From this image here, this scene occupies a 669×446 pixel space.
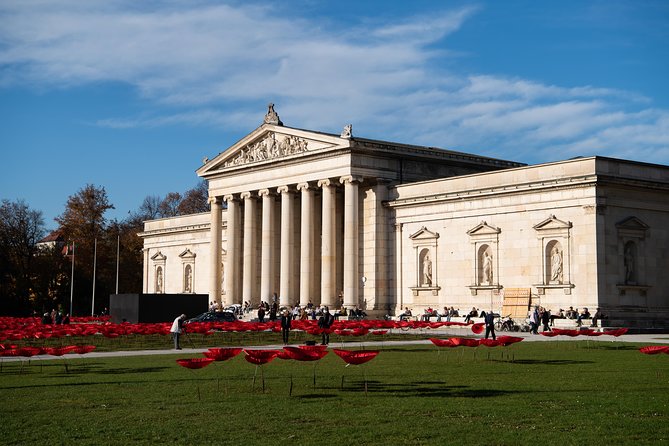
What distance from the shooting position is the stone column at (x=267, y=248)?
300 feet

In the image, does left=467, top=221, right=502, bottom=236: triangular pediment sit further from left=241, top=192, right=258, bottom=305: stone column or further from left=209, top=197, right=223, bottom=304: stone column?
left=209, top=197, right=223, bottom=304: stone column

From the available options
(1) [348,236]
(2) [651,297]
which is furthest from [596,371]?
(1) [348,236]

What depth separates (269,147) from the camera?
92.5m

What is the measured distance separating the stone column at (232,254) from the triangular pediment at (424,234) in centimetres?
2292

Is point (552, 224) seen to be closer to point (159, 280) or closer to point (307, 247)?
point (307, 247)

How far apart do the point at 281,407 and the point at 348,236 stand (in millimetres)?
61051

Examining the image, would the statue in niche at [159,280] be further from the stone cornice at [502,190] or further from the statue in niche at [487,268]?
the statue in niche at [487,268]

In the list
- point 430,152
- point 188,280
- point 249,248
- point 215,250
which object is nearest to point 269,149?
point 249,248

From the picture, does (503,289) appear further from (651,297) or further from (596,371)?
(596,371)

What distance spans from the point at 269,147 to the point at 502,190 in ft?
90.1

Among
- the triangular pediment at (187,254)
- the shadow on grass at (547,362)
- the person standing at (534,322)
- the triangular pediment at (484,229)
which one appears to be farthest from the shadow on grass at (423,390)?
the triangular pediment at (187,254)

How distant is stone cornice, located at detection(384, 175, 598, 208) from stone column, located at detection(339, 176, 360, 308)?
3121 millimetres

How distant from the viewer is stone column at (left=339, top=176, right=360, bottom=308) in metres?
82.9

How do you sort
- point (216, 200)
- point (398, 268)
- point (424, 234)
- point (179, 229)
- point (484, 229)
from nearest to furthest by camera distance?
point (484, 229)
point (424, 234)
point (398, 268)
point (216, 200)
point (179, 229)
